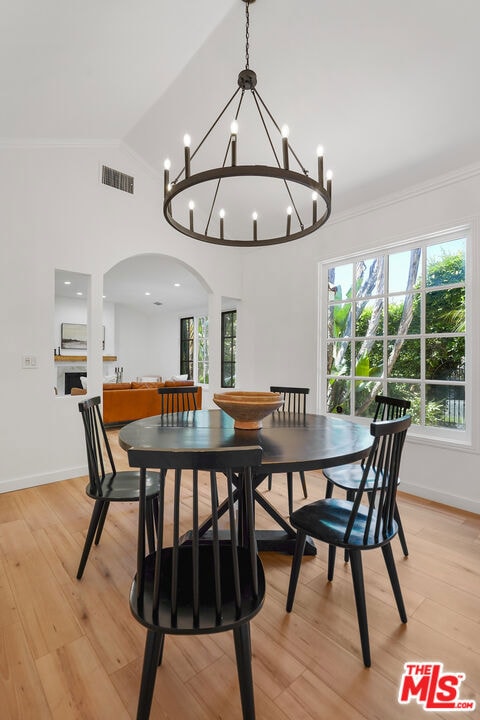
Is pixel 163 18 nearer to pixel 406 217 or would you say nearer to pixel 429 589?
pixel 406 217

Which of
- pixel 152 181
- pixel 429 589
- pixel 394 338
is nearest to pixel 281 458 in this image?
pixel 429 589

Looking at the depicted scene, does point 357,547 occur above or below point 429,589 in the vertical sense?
above

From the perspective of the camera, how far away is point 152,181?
3.99 m

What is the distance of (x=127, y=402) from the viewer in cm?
586

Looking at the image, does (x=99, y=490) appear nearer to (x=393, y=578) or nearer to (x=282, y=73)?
(x=393, y=578)

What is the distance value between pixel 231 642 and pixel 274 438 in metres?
0.88

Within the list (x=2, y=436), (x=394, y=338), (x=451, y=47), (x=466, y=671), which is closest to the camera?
(x=466, y=671)

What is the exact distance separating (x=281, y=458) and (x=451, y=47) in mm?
2668

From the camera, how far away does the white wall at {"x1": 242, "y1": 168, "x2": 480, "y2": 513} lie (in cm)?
281

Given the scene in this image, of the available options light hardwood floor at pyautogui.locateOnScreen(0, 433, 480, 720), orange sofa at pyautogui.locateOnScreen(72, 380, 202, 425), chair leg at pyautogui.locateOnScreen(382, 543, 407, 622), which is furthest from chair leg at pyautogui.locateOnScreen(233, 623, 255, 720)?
orange sofa at pyautogui.locateOnScreen(72, 380, 202, 425)

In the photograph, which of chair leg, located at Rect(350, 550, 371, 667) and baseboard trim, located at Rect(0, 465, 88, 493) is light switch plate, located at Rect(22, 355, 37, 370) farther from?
chair leg, located at Rect(350, 550, 371, 667)

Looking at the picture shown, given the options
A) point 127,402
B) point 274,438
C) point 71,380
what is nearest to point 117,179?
point 274,438

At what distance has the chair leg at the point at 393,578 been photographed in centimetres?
156

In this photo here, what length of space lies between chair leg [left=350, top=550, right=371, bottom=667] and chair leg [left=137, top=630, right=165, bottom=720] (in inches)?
31.0
